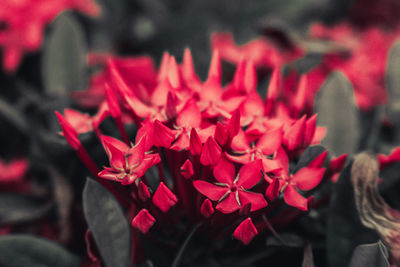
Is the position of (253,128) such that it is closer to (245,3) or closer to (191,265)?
(191,265)

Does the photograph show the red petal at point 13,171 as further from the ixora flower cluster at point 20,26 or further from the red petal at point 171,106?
the red petal at point 171,106

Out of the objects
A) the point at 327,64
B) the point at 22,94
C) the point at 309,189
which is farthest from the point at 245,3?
the point at 309,189

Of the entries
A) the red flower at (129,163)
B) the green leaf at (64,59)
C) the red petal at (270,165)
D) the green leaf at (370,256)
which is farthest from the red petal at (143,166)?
the green leaf at (64,59)

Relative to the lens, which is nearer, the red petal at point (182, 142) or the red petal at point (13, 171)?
the red petal at point (182, 142)

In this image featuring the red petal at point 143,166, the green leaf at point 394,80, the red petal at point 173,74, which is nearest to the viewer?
Answer: the red petal at point 143,166

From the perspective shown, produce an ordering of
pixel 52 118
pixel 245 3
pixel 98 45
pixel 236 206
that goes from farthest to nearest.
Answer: pixel 245 3, pixel 98 45, pixel 52 118, pixel 236 206

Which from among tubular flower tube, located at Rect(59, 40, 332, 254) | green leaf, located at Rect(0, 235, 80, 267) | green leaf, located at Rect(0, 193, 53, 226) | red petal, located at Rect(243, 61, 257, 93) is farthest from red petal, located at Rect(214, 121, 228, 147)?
green leaf, located at Rect(0, 193, 53, 226)
